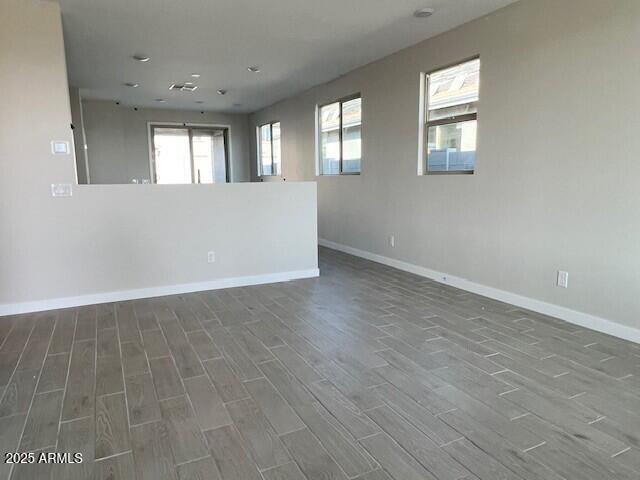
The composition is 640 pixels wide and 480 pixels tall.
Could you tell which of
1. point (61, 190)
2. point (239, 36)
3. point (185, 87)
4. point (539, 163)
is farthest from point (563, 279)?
point (185, 87)

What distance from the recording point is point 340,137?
6.50 meters

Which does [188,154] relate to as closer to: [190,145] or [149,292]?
[190,145]

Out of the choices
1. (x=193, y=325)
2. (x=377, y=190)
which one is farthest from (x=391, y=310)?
(x=377, y=190)

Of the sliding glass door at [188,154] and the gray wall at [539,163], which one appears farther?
the sliding glass door at [188,154]

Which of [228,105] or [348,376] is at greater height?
[228,105]

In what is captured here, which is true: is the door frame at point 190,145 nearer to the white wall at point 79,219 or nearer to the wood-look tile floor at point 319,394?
the white wall at point 79,219

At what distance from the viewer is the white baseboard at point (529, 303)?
3.10 m

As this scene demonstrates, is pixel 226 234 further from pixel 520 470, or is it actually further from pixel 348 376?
pixel 520 470

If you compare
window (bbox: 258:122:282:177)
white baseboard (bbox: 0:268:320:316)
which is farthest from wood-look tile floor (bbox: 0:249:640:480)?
window (bbox: 258:122:282:177)

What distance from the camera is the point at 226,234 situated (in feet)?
14.9

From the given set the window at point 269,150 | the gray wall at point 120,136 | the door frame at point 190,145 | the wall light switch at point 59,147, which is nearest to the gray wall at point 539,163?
the wall light switch at point 59,147

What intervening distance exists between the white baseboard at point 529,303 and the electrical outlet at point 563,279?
186 millimetres

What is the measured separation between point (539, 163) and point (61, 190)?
417 cm

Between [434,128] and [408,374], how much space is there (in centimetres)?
308
